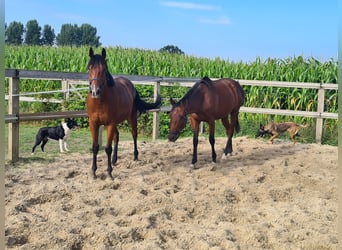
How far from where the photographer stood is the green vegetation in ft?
31.1

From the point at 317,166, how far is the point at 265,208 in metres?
2.00

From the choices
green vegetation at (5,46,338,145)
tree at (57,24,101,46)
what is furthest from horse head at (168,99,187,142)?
tree at (57,24,101,46)

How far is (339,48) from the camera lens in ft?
2.48

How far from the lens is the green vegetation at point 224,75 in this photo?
9477 millimetres

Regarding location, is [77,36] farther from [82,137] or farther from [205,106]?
[205,106]

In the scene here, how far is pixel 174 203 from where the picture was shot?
3.88m

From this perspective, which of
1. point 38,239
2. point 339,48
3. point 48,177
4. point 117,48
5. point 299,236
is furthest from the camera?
point 117,48

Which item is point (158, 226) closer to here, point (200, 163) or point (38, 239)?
point (38, 239)

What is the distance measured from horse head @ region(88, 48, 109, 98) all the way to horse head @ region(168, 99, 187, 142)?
129 cm

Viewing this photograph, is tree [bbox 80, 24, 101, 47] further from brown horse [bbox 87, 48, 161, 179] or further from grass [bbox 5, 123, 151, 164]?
brown horse [bbox 87, 48, 161, 179]

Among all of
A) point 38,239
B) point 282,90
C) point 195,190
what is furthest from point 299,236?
point 282,90

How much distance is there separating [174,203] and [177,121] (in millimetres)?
1639

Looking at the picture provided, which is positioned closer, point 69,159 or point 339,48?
point 339,48

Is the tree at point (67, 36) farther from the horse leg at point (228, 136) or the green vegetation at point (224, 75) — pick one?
the horse leg at point (228, 136)
